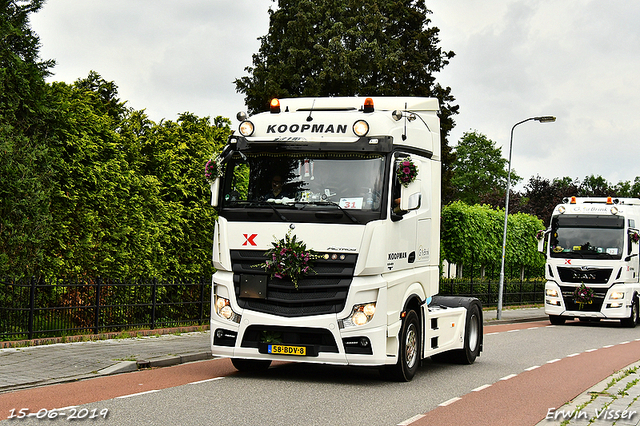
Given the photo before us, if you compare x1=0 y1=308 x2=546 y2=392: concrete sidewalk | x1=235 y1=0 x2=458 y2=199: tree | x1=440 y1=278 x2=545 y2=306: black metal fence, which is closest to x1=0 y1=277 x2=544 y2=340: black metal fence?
x1=0 y1=308 x2=546 y2=392: concrete sidewalk

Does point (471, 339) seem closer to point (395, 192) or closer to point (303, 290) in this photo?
point (395, 192)

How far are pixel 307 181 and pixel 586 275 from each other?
708 inches

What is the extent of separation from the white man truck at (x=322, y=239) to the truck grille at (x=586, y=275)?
16245mm

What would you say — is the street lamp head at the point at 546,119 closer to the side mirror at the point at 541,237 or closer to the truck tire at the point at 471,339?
the side mirror at the point at 541,237

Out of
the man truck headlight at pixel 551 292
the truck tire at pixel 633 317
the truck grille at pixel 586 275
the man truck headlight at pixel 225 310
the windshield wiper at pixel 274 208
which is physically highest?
the windshield wiper at pixel 274 208

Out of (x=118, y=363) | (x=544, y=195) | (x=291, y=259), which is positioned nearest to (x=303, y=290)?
(x=291, y=259)

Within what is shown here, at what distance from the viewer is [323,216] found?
1061 cm

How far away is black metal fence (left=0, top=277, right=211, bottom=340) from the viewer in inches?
543

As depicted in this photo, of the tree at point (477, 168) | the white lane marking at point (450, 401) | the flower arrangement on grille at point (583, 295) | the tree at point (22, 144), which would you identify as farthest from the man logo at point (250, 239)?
the tree at point (477, 168)

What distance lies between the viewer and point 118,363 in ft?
39.1

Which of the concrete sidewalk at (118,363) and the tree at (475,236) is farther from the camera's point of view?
the tree at (475,236)

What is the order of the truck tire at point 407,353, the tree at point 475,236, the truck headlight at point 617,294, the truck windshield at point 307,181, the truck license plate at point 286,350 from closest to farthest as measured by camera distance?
the truck license plate at point 286,350 < the truck windshield at point 307,181 < the truck tire at point 407,353 < the truck headlight at point 617,294 < the tree at point 475,236

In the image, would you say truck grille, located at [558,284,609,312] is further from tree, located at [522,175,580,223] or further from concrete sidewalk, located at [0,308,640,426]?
tree, located at [522,175,580,223]

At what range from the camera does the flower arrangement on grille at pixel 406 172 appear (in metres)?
10.9
